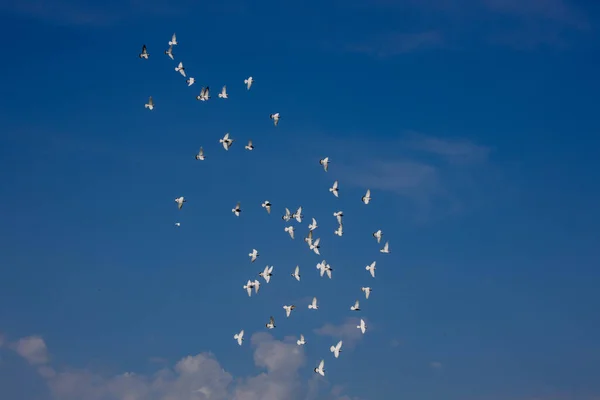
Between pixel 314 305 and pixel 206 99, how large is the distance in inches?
1470

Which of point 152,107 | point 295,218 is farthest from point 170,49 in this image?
point 295,218

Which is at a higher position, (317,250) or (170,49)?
(170,49)

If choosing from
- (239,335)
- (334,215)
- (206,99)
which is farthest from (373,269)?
(206,99)

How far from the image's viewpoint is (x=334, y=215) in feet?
536

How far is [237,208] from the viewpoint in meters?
156

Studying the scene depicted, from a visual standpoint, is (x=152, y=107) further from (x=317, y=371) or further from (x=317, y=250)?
(x=317, y=371)

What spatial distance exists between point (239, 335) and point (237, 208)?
71.8 feet

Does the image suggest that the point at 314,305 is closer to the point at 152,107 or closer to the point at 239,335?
the point at 239,335

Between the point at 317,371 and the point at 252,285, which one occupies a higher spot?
the point at 252,285

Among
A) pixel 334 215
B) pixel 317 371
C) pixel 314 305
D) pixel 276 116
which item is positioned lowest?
pixel 317 371

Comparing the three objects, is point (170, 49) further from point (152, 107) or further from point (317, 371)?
point (317, 371)

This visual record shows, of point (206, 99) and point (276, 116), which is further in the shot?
point (276, 116)

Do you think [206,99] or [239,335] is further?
[239,335]

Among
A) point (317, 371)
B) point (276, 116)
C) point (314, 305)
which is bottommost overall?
point (317, 371)
